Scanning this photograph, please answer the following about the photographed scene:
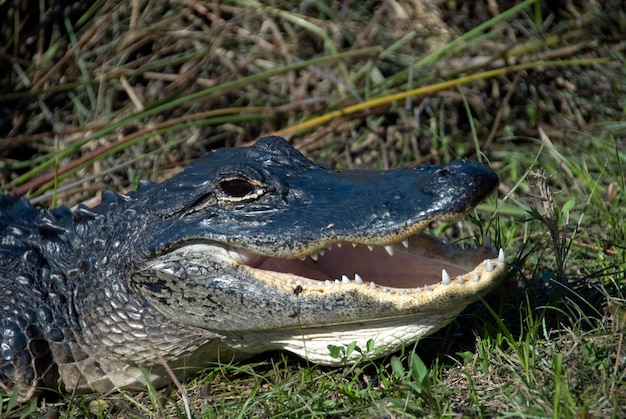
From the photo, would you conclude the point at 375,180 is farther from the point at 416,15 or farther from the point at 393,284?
the point at 416,15

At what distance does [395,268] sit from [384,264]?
0.05 metres

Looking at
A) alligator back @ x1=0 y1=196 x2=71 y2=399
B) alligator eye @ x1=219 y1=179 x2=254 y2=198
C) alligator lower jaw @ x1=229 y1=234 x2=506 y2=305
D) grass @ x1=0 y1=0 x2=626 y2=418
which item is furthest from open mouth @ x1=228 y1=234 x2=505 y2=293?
grass @ x1=0 y1=0 x2=626 y2=418

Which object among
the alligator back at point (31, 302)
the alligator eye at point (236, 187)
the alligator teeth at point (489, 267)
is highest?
the alligator eye at point (236, 187)

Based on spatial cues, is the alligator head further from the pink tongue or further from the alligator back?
the alligator back

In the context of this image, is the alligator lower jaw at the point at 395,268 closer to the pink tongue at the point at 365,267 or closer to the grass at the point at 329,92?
the pink tongue at the point at 365,267

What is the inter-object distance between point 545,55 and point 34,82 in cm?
358

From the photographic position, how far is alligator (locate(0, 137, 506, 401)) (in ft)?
8.61

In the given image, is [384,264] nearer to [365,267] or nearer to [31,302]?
[365,267]

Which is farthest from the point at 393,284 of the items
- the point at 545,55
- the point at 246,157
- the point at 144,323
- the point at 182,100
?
the point at 545,55

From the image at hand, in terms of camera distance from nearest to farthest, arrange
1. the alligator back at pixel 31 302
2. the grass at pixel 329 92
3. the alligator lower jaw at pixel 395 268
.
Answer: the alligator lower jaw at pixel 395 268
the alligator back at pixel 31 302
the grass at pixel 329 92

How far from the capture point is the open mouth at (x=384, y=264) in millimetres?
2727

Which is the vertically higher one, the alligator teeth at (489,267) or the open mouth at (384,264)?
the alligator teeth at (489,267)

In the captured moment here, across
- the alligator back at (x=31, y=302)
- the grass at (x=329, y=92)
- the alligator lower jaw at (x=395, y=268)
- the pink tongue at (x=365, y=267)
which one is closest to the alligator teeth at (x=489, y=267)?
the alligator lower jaw at (x=395, y=268)

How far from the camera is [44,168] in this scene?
4.72 m
